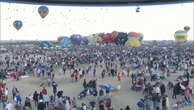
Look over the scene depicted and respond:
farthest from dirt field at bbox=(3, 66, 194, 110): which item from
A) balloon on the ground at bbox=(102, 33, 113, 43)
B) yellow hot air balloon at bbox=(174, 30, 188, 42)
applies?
yellow hot air balloon at bbox=(174, 30, 188, 42)

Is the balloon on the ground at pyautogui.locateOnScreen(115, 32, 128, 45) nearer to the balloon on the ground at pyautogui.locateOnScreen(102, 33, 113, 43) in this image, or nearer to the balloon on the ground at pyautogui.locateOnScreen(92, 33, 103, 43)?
the balloon on the ground at pyautogui.locateOnScreen(102, 33, 113, 43)

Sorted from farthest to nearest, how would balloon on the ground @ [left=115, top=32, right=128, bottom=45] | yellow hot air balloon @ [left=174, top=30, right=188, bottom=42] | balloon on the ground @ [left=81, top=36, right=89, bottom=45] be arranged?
balloon on the ground @ [left=81, top=36, right=89, bottom=45], yellow hot air balloon @ [left=174, top=30, right=188, bottom=42], balloon on the ground @ [left=115, top=32, right=128, bottom=45]

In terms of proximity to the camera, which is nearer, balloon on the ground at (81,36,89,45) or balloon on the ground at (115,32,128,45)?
balloon on the ground at (115,32,128,45)

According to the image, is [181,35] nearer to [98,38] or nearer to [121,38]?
[121,38]

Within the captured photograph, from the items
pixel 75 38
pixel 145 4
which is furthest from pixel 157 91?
pixel 75 38

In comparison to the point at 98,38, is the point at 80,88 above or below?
below

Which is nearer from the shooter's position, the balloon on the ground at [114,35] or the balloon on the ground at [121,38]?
the balloon on the ground at [121,38]

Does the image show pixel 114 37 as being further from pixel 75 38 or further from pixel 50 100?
pixel 50 100

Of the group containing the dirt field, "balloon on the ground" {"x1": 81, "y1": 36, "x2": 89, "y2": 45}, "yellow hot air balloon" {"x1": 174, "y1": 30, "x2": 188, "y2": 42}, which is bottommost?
the dirt field

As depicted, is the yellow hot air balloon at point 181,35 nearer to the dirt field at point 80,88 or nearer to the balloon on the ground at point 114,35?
the balloon on the ground at point 114,35

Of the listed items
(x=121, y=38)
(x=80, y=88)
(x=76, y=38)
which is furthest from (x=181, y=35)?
(x=80, y=88)

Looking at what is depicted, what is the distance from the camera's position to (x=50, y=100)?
9930 millimetres

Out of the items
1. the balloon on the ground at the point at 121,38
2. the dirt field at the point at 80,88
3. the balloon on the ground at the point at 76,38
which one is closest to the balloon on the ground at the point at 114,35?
the balloon on the ground at the point at 121,38

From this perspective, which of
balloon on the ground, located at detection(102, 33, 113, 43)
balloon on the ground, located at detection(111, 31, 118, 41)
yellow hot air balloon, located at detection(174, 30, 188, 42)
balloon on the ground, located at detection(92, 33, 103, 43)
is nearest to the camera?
balloon on the ground, located at detection(111, 31, 118, 41)
